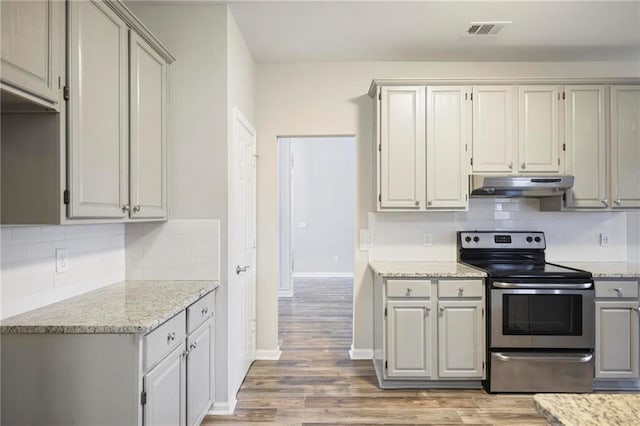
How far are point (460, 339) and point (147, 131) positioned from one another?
8.52 feet

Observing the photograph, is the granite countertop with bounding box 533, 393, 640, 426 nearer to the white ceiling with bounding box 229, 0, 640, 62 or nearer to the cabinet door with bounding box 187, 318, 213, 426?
the cabinet door with bounding box 187, 318, 213, 426

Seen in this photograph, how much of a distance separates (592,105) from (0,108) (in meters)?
3.88

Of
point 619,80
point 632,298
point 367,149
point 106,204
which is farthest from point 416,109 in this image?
point 106,204

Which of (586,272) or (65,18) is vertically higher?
(65,18)

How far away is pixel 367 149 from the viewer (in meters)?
3.58

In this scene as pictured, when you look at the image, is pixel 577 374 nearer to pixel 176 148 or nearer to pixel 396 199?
pixel 396 199

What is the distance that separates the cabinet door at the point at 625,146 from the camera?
313 centimetres

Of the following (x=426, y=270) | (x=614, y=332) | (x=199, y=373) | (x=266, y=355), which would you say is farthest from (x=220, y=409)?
(x=614, y=332)

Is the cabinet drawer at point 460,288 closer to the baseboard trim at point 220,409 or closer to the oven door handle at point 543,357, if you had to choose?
the oven door handle at point 543,357

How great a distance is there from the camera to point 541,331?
9.24 feet

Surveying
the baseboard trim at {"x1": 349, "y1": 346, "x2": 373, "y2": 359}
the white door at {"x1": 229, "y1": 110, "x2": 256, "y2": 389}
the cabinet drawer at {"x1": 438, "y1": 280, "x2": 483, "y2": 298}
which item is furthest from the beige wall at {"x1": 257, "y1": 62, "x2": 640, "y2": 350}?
the cabinet drawer at {"x1": 438, "y1": 280, "x2": 483, "y2": 298}

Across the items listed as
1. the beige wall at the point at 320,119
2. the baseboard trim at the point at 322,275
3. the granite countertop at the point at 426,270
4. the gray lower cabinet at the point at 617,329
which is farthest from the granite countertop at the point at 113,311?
the baseboard trim at the point at 322,275

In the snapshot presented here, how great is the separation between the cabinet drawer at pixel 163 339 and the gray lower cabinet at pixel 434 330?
1.56 m

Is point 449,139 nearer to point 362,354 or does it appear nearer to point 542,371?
point 542,371
